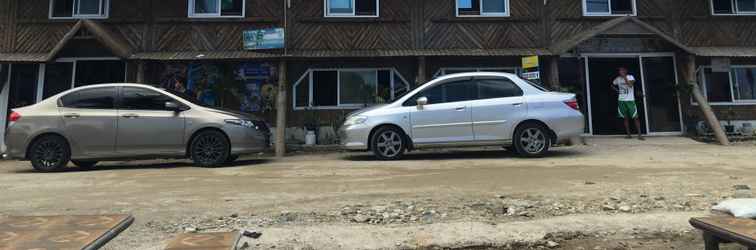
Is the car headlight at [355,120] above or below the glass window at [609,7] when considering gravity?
below

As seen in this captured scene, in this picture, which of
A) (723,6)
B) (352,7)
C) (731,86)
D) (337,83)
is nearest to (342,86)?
(337,83)

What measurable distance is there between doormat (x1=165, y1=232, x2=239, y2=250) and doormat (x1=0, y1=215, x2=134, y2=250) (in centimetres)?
44

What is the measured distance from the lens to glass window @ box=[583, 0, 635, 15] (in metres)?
12.9

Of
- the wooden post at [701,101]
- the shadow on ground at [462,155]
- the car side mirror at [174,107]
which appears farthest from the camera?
the wooden post at [701,101]

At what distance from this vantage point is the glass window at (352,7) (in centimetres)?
1266

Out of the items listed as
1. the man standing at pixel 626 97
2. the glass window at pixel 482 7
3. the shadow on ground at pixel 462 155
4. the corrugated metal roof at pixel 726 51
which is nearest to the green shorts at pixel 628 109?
the man standing at pixel 626 97

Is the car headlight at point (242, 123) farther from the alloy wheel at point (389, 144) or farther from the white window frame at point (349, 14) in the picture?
the white window frame at point (349, 14)

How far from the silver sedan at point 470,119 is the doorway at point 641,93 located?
4808 millimetres

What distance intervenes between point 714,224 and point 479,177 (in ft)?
11.5

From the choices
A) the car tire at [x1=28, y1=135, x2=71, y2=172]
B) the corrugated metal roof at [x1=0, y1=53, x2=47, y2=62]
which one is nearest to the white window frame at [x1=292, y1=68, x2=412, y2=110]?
the car tire at [x1=28, y1=135, x2=71, y2=172]

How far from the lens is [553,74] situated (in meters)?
11.5

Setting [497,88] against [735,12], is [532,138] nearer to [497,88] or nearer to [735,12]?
[497,88]

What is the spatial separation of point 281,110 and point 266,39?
220 centimetres

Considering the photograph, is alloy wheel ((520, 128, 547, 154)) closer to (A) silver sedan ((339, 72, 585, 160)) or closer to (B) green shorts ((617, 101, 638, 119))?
(A) silver sedan ((339, 72, 585, 160))
